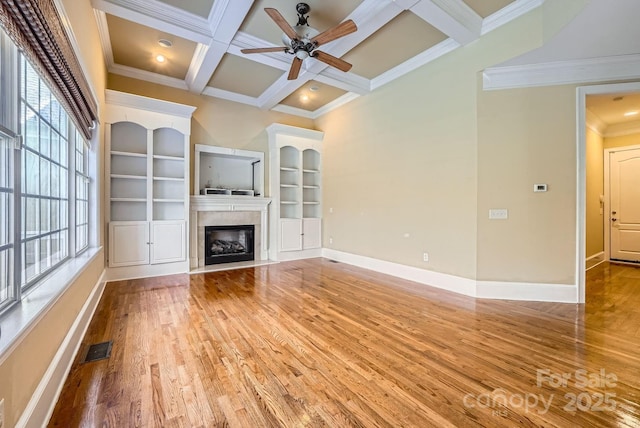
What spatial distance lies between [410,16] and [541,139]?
2187mm

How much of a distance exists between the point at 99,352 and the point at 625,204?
8.70 meters

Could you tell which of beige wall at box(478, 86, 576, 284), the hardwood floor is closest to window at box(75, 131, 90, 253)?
the hardwood floor

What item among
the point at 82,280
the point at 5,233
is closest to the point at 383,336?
the point at 5,233

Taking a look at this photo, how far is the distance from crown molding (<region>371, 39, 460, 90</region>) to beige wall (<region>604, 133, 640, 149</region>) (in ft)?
15.2

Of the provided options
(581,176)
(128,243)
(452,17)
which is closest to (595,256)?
(581,176)

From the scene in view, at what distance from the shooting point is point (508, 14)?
312 cm

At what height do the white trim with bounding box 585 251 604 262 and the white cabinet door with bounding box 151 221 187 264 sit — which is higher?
the white cabinet door with bounding box 151 221 187 264

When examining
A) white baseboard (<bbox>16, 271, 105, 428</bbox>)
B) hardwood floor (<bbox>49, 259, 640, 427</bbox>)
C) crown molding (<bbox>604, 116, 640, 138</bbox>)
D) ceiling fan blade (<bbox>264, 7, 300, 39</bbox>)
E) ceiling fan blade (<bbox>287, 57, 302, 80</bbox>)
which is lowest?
hardwood floor (<bbox>49, 259, 640, 427</bbox>)

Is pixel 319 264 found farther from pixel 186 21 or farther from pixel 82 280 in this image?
pixel 186 21

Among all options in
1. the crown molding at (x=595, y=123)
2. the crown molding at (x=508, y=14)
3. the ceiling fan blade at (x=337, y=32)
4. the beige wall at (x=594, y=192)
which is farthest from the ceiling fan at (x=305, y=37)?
the beige wall at (x=594, y=192)

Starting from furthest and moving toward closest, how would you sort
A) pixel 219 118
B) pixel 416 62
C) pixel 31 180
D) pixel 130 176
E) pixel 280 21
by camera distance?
pixel 219 118 → pixel 130 176 → pixel 416 62 → pixel 280 21 → pixel 31 180

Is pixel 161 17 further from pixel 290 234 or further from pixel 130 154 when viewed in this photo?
pixel 290 234

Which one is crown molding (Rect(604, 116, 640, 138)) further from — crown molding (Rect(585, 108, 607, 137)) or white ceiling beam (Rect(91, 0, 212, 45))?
white ceiling beam (Rect(91, 0, 212, 45))

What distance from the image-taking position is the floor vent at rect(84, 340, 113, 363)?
2.10 metres
